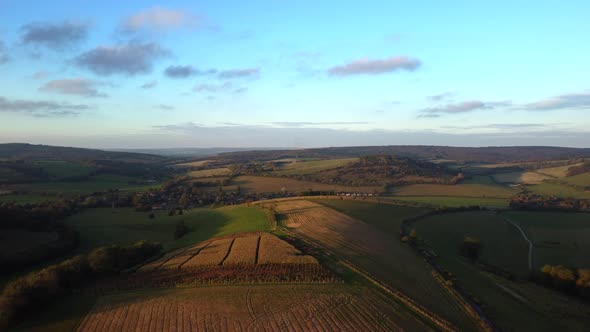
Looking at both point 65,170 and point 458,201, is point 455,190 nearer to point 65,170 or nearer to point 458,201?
point 458,201

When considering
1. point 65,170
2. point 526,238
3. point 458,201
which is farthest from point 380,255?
point 65,170

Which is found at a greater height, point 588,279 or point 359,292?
point 359,292

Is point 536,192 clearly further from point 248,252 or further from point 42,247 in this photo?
point 42,247

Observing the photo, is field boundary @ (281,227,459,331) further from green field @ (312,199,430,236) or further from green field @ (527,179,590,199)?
green field @ (527,179,590,199)

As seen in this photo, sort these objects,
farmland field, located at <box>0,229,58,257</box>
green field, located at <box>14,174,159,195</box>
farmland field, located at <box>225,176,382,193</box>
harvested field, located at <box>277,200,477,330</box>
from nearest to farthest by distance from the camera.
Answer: harvested field, located at <box>277,200,477,330</box> < farmland field, located at <box>0,229,58,257</box> < green field, located at <box>14,174,159,195</box> < farmland field, located at <box>225,176,382,193</box>

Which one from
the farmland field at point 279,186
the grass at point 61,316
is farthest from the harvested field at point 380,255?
the farmland field at point 279,186

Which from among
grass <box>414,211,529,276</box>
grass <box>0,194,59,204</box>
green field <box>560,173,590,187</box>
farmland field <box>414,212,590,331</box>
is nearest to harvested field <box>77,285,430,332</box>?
farmland field <box>414,212,590,331</box>

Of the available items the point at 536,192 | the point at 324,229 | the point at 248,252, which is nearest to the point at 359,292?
the point at 248,252
